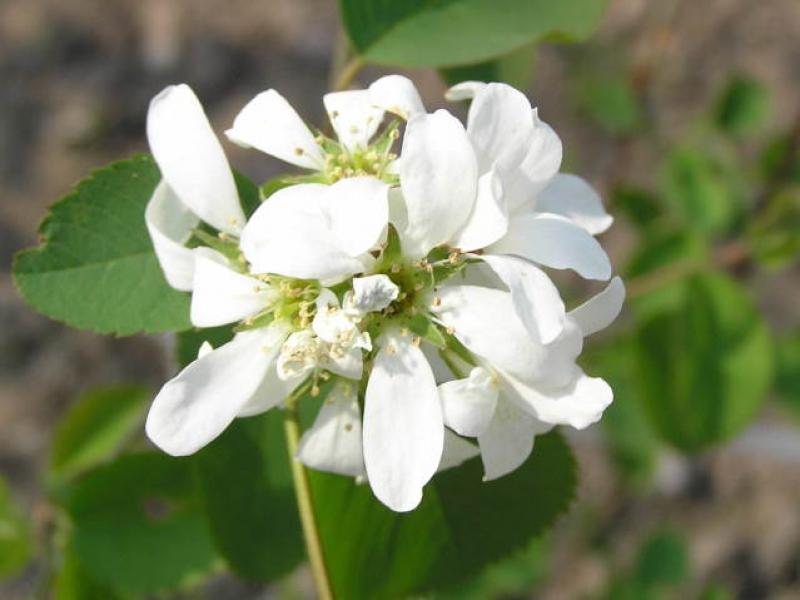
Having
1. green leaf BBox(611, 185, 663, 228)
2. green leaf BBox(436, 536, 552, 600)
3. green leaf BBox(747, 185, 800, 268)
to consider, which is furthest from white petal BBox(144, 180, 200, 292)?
green leaf BBox(436, 536, 552, 600)

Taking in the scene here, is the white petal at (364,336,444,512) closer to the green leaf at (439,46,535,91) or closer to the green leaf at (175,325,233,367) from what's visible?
the green leaf at (175,325,233,367)

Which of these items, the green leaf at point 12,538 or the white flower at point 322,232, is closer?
the white flower at point 322,232

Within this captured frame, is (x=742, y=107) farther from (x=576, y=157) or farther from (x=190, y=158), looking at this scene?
(x=190, y=158)

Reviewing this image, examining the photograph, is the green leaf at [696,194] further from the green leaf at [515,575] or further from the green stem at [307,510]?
the green stem at [307,510]

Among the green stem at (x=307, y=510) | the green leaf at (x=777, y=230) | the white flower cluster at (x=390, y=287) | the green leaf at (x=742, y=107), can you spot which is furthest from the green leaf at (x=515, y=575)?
the white flower cluster at (x=390, y=287)

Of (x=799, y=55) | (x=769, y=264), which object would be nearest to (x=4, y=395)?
(x=769, y=264)

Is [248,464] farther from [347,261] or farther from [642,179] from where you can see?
[642,179]

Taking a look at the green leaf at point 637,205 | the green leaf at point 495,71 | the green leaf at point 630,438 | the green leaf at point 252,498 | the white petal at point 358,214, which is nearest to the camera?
the white petal at point 358,214
